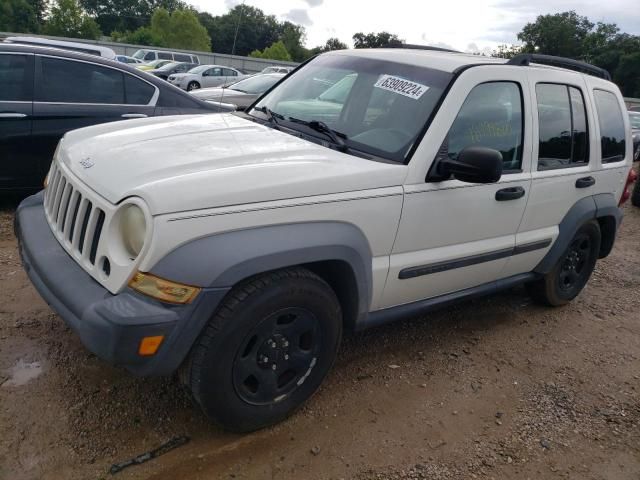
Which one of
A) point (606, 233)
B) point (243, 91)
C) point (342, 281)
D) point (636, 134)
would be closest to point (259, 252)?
point (342, 281)

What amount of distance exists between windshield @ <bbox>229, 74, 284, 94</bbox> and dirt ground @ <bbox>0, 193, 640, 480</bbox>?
26.6 ft

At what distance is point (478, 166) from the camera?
9.28 feet

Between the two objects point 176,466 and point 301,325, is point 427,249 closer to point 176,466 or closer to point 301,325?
point 301,325

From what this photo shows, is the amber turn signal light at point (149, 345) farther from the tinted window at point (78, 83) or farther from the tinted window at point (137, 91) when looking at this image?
the tinted window at point (137, 91)

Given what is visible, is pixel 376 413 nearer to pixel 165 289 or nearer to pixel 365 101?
pixel 165 289

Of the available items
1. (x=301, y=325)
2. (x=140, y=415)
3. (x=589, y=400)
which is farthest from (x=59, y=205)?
(x=589, y=400)

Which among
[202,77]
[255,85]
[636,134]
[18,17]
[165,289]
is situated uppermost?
[636,134]

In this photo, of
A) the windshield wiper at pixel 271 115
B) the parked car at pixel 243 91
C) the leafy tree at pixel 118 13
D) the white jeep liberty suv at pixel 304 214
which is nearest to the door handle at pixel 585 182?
the white jeep liberty suv at pixel 304 214

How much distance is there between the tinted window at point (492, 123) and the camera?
3189 millimetres

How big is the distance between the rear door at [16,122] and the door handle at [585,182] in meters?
4.64

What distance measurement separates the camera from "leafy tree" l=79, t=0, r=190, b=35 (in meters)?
84.6

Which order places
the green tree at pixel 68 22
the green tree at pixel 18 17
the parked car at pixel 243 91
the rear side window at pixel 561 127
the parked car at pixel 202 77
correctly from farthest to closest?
the green tree at pixel 18 17, the green tree at pixel 68 22, the parked car at pixel 202 77, the parked car at pixel 243 91, the rear side window at pixel 561 127

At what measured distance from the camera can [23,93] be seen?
5141mm

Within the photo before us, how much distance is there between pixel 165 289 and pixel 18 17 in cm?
7045
